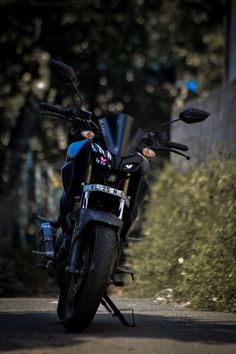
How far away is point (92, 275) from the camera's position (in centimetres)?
595

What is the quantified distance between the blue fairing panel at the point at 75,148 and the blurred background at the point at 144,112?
2376 millimetres

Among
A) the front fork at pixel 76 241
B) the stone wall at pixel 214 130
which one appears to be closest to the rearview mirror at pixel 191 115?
the front fork at pixel 76 241

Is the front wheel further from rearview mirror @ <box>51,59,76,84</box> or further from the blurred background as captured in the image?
the blurred background

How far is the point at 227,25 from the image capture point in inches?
647

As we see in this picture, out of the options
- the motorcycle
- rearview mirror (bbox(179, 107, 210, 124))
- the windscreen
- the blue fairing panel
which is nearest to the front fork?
the motorcycle

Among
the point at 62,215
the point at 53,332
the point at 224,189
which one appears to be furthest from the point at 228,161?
the point at 53,332

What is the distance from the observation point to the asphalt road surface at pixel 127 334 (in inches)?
221

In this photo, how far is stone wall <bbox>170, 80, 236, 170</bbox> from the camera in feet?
38.8

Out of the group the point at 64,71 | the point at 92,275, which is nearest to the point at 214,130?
the point at 64,71

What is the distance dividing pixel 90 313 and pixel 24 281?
8368 mm

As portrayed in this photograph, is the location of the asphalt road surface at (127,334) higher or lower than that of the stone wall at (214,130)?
lower

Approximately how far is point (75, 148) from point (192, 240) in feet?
13.2

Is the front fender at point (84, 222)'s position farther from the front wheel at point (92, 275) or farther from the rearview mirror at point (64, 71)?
the rearview mirror at point (64, 71)

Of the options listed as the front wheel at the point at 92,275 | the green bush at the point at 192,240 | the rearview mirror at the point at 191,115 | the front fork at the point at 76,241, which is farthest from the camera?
the green bush at the point at 192,240
